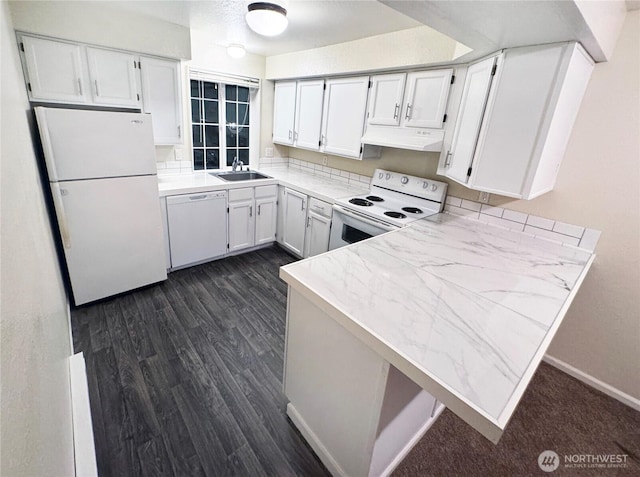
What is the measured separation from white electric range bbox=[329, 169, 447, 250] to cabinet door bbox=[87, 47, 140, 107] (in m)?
2.07

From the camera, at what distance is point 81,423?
1.42 meters

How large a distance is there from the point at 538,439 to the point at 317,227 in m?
2.25

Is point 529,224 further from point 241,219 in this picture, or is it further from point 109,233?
point 109,233

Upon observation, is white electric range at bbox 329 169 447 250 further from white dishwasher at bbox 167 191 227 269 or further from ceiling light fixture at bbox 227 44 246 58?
ceiling light fixture at bbox 227 44 246 58

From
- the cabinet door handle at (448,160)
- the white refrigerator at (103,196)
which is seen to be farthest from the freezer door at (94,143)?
the cabinet door handle at (448,160)

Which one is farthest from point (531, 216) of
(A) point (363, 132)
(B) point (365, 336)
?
(B) point (365, 336)

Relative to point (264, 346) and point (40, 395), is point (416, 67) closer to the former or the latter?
point (264, 346)

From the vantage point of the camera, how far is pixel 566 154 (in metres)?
1.92

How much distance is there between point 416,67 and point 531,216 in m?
1.44

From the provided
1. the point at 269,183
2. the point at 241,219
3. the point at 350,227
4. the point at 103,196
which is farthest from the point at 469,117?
the point at 103,196

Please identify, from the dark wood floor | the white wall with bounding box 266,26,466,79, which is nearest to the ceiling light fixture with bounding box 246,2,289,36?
the white wall with bounding box 266,26,466,79

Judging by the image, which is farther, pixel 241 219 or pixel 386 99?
pixel 241 219

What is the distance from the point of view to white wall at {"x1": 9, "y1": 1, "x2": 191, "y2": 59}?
2.09 meters

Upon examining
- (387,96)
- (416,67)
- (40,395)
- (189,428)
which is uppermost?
(416,67)
